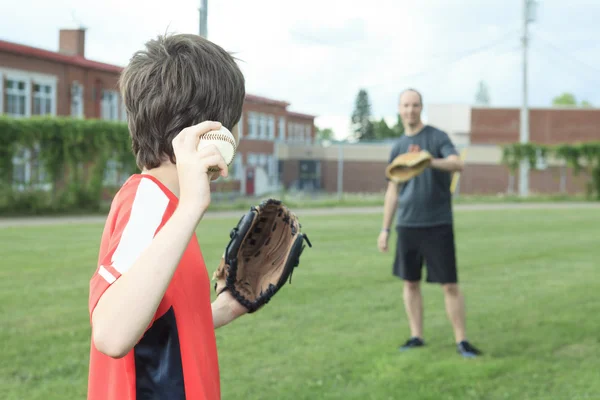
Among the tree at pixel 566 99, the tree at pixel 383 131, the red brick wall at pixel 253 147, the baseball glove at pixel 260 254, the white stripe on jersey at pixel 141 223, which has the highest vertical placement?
the tree at pixel 566 99

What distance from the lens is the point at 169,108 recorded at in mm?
1843

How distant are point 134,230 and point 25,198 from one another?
20.9 metres

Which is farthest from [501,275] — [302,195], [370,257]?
[302,195]

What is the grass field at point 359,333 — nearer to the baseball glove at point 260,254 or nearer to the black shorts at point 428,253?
the black shorts at point 428,253

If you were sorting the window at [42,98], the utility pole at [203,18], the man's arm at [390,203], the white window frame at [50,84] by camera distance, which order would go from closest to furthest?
the utility pole at [203,18], the man's arm at [390,203], the white window frame at [50,84], the window at [42,98]

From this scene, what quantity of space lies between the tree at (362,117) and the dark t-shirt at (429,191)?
92.7m

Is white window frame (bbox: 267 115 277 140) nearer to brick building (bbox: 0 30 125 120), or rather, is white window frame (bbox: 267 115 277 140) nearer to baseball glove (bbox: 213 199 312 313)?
brick building (bbox: 0 30 125 120)

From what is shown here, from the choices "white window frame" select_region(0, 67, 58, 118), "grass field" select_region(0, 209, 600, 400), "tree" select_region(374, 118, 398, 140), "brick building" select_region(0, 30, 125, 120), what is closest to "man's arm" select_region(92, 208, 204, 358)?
"grass field" select_region(0, 209, 600, 400)

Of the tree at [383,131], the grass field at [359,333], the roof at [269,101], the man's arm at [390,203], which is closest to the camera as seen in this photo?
the grass field at [359,333]

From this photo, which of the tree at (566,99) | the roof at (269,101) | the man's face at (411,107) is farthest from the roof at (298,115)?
the tree at (566,99)

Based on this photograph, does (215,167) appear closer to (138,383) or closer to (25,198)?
(138,383)

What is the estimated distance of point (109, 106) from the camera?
32.7 metres

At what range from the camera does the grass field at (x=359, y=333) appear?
5.18 m

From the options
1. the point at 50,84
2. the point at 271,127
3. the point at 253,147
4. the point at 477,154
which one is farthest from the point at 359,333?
the point at 271,127
